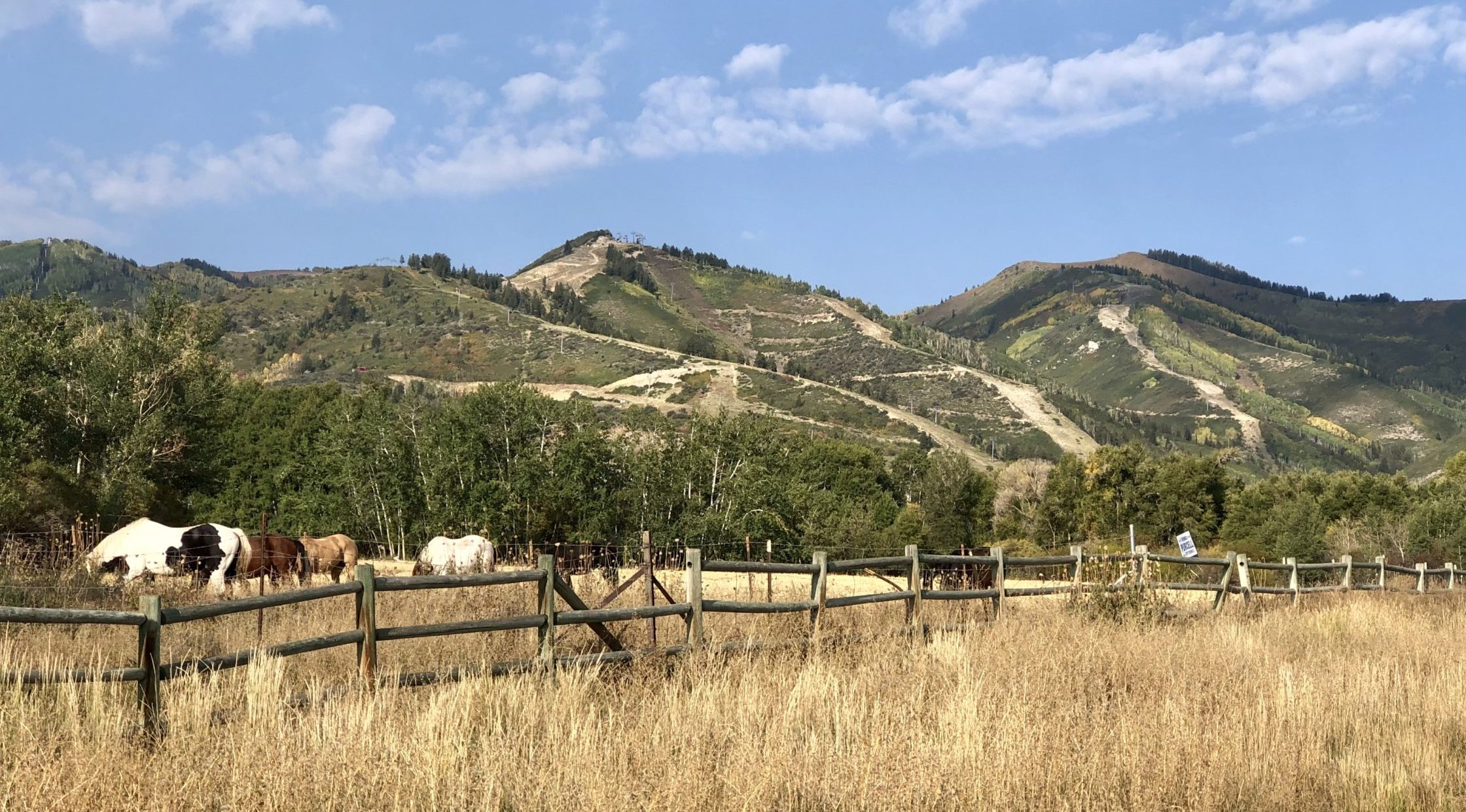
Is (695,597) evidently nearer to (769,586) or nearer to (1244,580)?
(769,586)

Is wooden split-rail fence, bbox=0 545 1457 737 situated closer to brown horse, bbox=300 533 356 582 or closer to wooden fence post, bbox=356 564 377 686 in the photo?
wooden fence post, bbox=356 564 377 686

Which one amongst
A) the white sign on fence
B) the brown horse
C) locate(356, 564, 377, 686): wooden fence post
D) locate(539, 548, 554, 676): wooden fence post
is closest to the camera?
locate(356, 564, 377, 686): wooden fence post

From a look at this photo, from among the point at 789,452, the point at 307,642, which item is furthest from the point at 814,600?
the point at 789,452

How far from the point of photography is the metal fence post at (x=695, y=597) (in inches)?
367

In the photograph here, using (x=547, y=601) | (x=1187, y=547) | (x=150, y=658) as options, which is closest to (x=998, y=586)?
(x=1187, y=547)

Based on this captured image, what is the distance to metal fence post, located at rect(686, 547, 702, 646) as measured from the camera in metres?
9.32

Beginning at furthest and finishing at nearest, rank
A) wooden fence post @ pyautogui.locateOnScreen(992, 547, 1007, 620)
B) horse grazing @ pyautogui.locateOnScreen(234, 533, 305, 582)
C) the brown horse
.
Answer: the brown horse
horse grazing @ pyautogui.locateOnScreen(234, 533, 305, 582)
wooden fence post @ pyautogui.locateOnScreen(992, 547, 1007, 620)

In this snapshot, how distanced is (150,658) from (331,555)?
2273cm

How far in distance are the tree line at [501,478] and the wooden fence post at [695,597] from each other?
2369 cm

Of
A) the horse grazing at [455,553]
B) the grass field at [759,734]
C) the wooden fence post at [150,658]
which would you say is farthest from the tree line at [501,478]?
the grass field at [759,734]

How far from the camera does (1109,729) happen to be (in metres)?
6.83

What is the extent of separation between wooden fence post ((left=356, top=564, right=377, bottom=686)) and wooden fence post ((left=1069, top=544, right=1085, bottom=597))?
991 cm

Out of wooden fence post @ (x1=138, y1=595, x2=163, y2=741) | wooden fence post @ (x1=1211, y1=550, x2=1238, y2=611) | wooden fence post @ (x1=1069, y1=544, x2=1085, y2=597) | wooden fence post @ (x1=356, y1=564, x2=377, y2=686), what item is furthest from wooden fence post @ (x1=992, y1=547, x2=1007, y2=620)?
wooden fence post @ (x1=138, y1=595, x2=163, y2=741)

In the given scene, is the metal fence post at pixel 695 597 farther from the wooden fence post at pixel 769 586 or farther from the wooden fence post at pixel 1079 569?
the wooden fence post at pixel 1079 569
